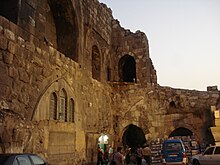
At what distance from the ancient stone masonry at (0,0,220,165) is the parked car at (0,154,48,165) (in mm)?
1699

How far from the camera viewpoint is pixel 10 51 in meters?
8.34

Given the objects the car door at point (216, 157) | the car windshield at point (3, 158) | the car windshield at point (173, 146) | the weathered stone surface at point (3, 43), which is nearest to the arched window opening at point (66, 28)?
the weathered stone surface at point (3, 43)

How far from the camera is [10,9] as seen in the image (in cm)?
928

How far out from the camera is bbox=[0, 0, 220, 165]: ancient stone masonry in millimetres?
8633

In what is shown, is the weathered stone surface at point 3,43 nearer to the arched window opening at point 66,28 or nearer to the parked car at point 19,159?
the parked car at point 19,159

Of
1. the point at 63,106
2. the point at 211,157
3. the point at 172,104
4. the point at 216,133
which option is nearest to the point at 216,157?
the point at 211,157

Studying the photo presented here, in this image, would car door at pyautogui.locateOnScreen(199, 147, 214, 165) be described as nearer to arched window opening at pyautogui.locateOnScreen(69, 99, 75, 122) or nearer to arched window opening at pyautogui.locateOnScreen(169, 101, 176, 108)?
arched window opening at pyautogui.locateOnScreen(69, 99, 75, 122)

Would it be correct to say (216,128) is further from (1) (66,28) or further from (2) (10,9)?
(2) (10,9)

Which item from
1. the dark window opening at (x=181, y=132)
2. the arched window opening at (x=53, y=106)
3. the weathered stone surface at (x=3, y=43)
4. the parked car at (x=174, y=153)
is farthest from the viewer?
the dark window opening at (x=181, y=132)

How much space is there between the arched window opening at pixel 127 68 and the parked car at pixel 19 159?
12.9 meters

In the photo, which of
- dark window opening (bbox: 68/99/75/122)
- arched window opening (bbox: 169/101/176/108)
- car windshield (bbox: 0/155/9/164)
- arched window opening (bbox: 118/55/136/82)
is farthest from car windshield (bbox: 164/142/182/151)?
car windshield (bbox: 0/155/9/164)

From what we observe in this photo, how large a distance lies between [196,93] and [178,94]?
1118 millimetres

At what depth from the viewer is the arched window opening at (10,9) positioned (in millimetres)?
9125

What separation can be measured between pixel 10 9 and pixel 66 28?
4284mm
